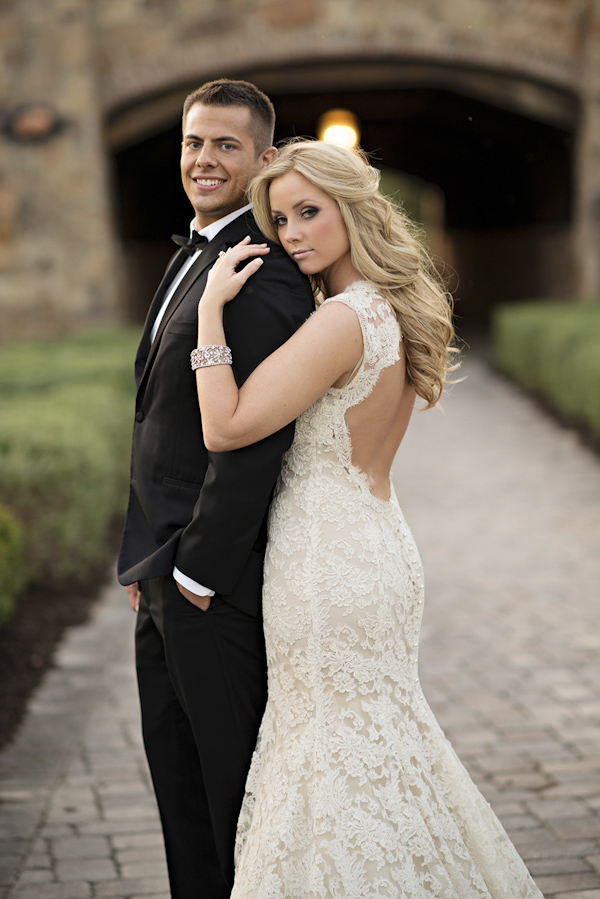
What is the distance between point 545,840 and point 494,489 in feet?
17.0

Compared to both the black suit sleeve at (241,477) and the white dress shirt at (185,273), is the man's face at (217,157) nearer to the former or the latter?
the white dress shirt at (185,273)

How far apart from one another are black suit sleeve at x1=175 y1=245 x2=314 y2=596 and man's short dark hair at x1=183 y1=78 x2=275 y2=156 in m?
0.44

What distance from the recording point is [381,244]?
229 cm

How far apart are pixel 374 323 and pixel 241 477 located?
0.48m

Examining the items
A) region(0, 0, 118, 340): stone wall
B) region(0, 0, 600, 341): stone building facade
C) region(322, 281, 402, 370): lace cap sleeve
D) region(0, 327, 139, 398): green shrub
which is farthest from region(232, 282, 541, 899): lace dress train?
region(0, 0, 118, 340): stone wall

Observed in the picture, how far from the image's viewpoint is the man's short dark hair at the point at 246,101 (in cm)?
236

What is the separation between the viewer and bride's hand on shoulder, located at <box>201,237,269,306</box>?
2.15 metres

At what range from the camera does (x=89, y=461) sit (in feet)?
18.2

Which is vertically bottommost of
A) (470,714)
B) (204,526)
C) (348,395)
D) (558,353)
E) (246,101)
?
(558,353)

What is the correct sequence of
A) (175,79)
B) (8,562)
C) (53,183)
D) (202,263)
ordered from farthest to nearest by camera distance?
1. (53,183)
2. (175,79)
3. (8,562)
4. (202,263)

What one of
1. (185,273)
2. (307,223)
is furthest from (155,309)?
(307,223)

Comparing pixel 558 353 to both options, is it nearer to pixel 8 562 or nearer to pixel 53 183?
pixel 53 183

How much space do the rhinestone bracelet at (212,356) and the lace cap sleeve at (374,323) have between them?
0.89 ft

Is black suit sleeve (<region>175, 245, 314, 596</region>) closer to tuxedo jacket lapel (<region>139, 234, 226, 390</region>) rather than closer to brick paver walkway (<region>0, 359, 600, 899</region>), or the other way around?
tuxedo jacket lapel (<region>139, 234, 226, 390</region>)
